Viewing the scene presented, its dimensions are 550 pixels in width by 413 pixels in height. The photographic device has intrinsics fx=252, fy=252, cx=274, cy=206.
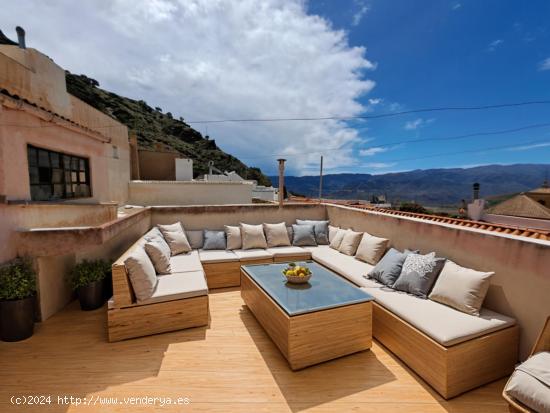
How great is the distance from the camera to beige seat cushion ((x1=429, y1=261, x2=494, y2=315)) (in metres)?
2.30

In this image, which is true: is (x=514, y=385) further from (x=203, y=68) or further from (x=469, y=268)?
(x=203, y=68)

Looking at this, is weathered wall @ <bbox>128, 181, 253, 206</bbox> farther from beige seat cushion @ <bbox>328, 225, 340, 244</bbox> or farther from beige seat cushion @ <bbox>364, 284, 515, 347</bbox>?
beige seat cushion @ <bbox>364, 284, 515, 347</bbox>

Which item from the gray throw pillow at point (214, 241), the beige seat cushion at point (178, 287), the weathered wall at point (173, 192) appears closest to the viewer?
the beige seat cushion at point (178, 287)

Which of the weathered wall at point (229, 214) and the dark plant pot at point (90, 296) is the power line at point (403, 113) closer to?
the weathered wall at point (229, 214)

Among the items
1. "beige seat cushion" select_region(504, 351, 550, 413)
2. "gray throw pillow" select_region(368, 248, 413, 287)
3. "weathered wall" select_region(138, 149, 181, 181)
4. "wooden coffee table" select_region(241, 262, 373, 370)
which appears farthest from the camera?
"weathered wall" select_region(138, 149, 181, 181)

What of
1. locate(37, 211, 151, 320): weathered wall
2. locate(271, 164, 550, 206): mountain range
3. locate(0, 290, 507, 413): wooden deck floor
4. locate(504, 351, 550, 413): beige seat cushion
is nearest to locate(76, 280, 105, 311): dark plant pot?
locate(37, 211, 151, 320): weathered wall

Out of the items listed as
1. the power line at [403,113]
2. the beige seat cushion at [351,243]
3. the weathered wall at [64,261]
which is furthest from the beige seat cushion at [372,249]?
the power line at [403,113]

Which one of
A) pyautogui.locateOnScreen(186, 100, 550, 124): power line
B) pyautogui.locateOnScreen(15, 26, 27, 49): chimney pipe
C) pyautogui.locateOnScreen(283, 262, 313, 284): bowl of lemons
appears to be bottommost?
pyautogui.locateOnScreen(283, 262, 313, 284): bowl of lemons

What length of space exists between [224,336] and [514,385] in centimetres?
240

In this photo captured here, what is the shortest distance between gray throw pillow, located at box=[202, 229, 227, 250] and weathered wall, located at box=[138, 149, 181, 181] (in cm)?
1075

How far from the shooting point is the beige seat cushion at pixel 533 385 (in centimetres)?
139

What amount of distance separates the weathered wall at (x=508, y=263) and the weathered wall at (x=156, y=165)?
13.8m

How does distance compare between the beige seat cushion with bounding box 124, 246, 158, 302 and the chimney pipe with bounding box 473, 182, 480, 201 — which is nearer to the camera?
the beige seat cushion with bounding box 124, 246, 158, 302

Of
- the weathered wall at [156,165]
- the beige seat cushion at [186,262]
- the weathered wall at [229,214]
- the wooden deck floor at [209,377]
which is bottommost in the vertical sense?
the wooden deck floor at [209,377]
